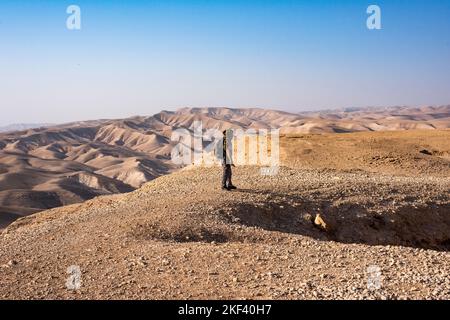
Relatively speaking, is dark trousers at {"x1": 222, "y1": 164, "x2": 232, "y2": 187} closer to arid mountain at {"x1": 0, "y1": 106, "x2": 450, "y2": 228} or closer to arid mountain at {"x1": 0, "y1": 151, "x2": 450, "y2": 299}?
arid mountain at {"x1": 0, "y1": 151, "x2": 450, "y2": 299}

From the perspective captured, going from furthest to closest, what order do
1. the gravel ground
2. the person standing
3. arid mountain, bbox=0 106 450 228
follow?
1. arid mountain, bbox=0 106 450 228
2. the person standing
3. the gravel ground

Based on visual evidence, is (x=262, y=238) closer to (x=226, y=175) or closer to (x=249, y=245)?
(x=249, y=245)

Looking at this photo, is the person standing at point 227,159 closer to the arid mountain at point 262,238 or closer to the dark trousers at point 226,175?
the dark trousers at point 226,175

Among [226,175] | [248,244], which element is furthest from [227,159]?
[248,244]

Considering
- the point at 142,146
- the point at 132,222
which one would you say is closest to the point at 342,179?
the point at 132,222

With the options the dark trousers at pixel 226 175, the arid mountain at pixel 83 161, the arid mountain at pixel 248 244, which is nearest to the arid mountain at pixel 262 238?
the arid mountain at pixel 248 244

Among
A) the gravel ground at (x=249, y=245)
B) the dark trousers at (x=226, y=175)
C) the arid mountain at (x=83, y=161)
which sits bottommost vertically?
the arid mountain at (x=83, y=161)

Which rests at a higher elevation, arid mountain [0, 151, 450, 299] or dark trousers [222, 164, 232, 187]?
dark trousers [222, 164, 232, 187]

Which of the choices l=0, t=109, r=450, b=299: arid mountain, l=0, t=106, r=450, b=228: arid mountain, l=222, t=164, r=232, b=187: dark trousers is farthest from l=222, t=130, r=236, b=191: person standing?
l=0, t=106, r=450, b=228: arid mountain

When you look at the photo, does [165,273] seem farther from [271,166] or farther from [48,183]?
[48,183]

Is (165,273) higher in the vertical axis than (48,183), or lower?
higher
